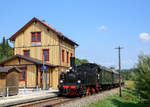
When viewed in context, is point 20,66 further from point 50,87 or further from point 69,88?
point 69,88

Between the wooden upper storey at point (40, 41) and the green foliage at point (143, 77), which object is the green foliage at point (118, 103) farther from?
the wooden upper storey at point (40, 41)

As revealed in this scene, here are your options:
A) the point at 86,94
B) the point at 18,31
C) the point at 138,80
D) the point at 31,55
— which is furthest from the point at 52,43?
the point at 138,80

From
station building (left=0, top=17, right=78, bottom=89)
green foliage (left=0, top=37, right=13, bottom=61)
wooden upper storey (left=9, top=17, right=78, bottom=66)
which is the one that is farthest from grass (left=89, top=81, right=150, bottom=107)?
green foliage (left=0, top=37, right=13, bottom=61)

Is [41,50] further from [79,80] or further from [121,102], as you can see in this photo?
[121,102]

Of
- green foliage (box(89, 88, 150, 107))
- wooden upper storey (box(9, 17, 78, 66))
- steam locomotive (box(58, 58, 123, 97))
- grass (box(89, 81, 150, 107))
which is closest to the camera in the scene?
grass (box(89, 81, 150, 107))

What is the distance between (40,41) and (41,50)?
124 cm

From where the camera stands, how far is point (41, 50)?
95.0 ft

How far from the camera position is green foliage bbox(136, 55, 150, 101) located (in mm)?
12141

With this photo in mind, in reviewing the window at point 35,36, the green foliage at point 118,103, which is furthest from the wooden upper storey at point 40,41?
the green foliage at point 118,103

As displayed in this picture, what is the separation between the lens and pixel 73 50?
3431cm

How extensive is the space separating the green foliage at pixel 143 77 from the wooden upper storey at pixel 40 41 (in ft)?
53.1

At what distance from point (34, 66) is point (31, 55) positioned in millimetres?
4399

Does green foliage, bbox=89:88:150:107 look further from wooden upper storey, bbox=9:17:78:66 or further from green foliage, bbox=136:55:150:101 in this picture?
wooden upper storey, bbox=9:17:78:66

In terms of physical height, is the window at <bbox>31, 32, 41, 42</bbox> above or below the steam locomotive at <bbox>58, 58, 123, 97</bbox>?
above
